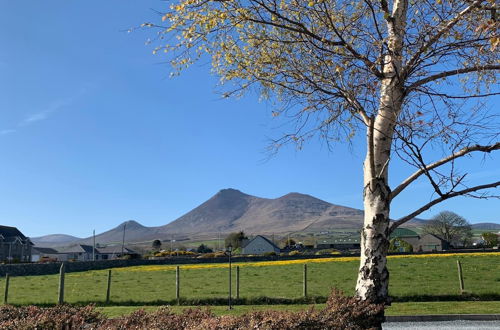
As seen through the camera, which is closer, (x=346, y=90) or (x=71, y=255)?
(x=346, y=90)

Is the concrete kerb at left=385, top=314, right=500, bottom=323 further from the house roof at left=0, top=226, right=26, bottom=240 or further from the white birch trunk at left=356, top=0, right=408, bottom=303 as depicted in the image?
the house roof at left=0, top=226, right=26, bottom=240

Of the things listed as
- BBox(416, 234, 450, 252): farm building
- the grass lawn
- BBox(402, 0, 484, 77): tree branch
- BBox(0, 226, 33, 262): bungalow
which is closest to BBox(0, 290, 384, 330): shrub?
BBox(402, 0, 484, 77): tree branch

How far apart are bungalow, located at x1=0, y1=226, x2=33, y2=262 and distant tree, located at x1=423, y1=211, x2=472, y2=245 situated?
250ft

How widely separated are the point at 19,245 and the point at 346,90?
93.5 m

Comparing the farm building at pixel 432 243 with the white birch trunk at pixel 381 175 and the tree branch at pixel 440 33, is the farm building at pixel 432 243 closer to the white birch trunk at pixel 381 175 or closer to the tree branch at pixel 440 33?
the white birch trunk at pixel 381 175

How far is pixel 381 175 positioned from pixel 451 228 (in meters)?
94.7

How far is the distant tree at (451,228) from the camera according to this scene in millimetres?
92938

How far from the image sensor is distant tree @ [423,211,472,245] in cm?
9294

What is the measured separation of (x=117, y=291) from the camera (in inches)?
964

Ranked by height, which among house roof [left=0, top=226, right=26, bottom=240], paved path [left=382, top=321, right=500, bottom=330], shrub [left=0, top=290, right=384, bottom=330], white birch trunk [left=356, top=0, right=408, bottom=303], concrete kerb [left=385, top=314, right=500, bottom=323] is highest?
house roof [left=0, top=226, right=26, bottom=240]

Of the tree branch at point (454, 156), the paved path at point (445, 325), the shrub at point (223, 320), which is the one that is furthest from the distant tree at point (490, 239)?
the shrub at point (223, 320)

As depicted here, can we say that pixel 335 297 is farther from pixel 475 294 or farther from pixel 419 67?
pixel 475 294

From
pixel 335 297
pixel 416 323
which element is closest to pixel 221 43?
pixel 335 297

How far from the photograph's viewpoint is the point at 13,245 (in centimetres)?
8675
